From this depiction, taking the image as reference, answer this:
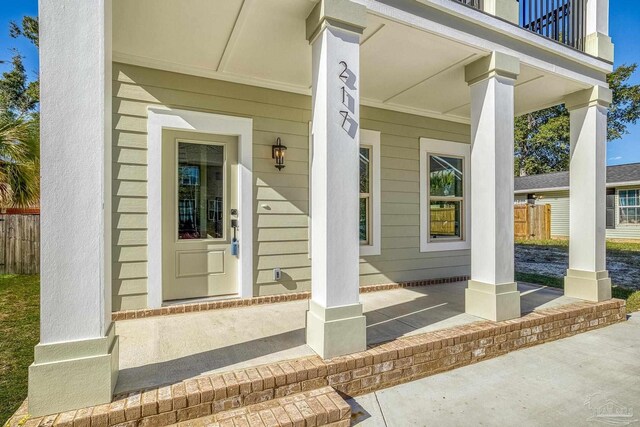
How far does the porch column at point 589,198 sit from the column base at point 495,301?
1.60m

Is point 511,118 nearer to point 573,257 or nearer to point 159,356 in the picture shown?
point 573,257

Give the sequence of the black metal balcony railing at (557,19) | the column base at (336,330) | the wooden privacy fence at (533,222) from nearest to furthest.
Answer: the column base at (336,330), the black metal balcony railing at (557,19), the wooden privacy fence at (533,222)

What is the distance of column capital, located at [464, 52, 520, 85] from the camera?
3.56 metres

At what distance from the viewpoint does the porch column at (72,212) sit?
1.93 metres

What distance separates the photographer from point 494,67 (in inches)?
139

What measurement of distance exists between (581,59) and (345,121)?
3561 mm

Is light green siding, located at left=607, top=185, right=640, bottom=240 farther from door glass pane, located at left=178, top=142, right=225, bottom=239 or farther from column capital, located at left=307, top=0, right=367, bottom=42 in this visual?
door glass pane, located at left=178, top=142, right=225, bottom=239

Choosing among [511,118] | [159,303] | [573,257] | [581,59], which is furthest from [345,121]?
[573,257]

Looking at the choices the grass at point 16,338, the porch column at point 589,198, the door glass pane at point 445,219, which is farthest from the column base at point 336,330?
the porch column at point 589,198

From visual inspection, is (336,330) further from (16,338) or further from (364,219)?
(16,338)

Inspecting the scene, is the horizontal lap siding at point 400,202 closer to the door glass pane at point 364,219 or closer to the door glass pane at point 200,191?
the door glass pane at point 364,219

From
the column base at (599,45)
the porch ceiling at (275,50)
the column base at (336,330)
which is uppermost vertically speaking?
the column base at (599,45)

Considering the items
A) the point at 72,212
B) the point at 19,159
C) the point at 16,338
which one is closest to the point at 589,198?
the point at 72,212

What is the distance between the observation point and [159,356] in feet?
8.80
